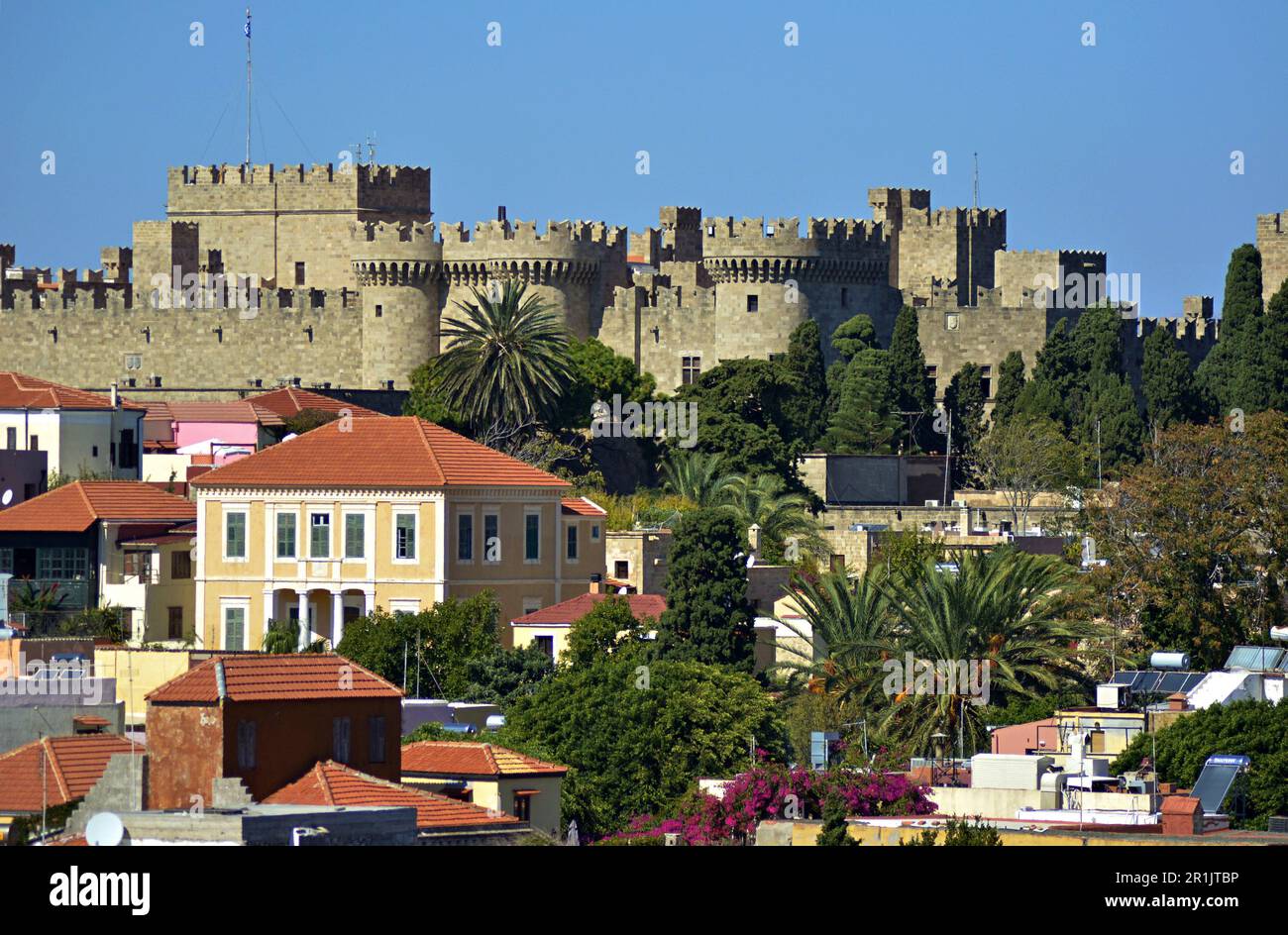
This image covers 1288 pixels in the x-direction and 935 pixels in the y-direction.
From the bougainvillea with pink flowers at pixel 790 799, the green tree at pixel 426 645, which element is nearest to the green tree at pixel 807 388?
the green tree at pixel 426 645

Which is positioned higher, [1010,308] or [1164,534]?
[1010,308]

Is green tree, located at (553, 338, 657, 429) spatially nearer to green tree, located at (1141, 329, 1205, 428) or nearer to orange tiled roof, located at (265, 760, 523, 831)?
green tree, located at (1141, 329, 1205, 428)

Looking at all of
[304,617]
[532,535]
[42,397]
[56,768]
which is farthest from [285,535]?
[56,768]

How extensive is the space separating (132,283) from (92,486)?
31.3m

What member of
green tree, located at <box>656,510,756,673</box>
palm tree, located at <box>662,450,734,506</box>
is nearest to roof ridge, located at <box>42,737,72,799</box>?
green tree, located at <box>656,510,756,673</box>

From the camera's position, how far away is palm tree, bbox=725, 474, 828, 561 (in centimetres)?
5316

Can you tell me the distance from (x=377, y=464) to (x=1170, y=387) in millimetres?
24150

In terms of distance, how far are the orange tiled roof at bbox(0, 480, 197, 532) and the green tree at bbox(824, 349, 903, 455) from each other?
64.5 feet

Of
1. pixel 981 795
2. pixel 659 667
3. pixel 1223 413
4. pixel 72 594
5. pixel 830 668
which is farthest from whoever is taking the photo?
pixel 1223 413

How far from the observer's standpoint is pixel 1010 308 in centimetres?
7162

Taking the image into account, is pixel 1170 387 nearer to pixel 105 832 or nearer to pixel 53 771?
pixel 53 771
